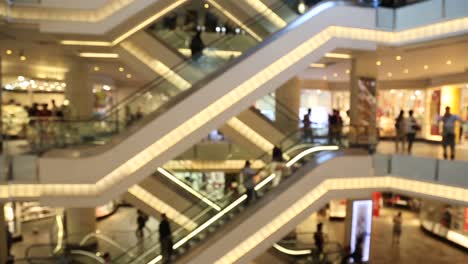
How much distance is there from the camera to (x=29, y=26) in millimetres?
8781

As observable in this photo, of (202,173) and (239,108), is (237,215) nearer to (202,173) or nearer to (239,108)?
(239,108)

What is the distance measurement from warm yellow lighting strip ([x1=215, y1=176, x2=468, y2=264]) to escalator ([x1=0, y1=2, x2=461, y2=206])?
2.75 m

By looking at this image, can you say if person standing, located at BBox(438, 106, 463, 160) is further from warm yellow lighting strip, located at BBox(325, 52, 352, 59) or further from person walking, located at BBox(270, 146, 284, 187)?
person walking, located at BBox(270, 146, 284, 187)

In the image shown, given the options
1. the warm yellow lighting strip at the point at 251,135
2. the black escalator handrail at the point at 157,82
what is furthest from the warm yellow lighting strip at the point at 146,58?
the warm yellow lighting strip at the point at 251,135

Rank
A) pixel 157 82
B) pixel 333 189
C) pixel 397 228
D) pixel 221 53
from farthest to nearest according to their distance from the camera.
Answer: pixel 397 228 → pixel 221 53 → pixel 157 82 → pixel 333 189

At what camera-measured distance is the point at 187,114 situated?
324 inches

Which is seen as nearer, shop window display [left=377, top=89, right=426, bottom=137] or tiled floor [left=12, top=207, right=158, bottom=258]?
tiled floor [left=12, top=207, right=158, bottom=258]

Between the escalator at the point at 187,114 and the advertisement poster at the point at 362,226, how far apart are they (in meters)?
5.97

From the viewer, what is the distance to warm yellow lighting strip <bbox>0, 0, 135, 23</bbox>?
8.51m

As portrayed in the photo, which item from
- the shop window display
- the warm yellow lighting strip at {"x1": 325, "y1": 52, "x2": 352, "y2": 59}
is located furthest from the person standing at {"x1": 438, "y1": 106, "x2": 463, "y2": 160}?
the shop window display

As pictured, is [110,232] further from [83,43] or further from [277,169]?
[277,169]

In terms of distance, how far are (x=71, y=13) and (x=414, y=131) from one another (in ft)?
32.6

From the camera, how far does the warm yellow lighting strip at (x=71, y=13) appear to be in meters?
8.51

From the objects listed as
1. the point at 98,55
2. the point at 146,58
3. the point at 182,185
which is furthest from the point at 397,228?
the point at 98,55
